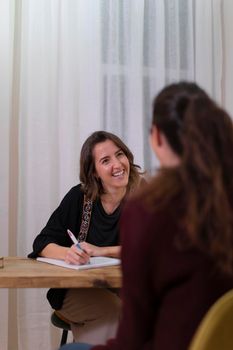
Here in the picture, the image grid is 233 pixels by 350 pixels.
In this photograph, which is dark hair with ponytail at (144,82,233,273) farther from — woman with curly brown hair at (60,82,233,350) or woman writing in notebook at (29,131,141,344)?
woman writing in notebook at (29,131,141,344)

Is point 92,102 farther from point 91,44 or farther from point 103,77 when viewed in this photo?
point 91,44

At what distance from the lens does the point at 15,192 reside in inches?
96.9

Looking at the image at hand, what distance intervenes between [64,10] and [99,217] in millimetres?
1251

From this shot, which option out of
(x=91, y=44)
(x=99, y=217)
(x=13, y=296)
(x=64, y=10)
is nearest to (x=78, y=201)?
(x=99, y=217)

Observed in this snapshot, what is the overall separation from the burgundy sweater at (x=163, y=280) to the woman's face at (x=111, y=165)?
1118 millimetres

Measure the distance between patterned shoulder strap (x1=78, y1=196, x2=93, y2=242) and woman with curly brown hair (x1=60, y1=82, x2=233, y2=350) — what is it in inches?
43.2

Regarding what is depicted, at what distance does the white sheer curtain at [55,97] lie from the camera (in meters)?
2.44

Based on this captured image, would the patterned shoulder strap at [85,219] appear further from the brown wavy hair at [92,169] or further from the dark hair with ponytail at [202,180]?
the dark hair with ponytail at [202,180]

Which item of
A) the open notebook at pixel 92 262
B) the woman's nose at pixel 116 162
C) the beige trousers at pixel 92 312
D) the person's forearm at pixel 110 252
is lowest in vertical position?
the beige trousers at pixel 92 312

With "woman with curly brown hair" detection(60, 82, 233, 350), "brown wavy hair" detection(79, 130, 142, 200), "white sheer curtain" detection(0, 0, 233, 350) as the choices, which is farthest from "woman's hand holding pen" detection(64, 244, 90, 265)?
"white sheer curtain" detection(0, 0, 233, 350)

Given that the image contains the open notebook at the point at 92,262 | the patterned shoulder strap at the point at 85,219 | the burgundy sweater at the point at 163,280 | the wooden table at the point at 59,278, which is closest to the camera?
the burgundy sweater at the point at 163,280

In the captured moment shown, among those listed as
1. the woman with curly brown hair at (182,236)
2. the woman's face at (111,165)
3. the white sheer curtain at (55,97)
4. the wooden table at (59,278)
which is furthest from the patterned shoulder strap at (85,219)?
the woman with curly brown hair at (182,236)

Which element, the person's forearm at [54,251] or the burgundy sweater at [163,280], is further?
the person's forearm at [54,251]

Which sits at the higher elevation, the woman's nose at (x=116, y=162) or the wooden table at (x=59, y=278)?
the woman's nose at (x=116, y=162)
